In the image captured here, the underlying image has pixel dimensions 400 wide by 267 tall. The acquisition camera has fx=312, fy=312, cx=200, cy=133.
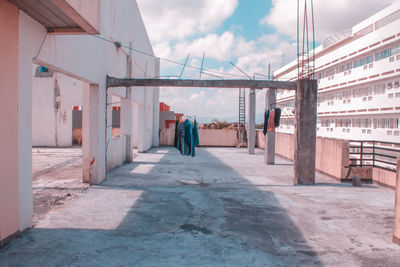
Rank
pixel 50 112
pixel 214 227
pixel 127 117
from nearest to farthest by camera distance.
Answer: pixel 214 227
pixel 127 117
pixel 50 112

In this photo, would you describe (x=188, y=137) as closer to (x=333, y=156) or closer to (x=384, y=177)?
(x=333, y=156)

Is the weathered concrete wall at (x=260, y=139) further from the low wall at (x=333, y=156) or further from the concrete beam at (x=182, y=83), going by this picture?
the concrete beam at (x=182, y=83)

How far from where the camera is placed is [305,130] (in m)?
10.1

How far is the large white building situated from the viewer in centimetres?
2217

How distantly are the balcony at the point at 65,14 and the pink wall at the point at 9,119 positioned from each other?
32 cm

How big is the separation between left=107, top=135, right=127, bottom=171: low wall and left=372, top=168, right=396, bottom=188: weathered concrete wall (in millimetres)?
9313

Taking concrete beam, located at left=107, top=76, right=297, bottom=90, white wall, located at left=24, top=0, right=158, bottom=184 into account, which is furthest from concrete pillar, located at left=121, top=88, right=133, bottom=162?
concrete beam, located at left=107, top=76, right=297, bottom=90

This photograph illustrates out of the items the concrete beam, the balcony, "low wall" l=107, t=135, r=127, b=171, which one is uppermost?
the balcony

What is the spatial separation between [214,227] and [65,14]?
177 inches

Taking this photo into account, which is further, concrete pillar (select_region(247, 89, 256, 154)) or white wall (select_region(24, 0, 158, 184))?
concrete pillar (select_region(247, 89, 256, 154))

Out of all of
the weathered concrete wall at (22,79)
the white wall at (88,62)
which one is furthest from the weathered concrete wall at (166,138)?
the weathered concrete wall at (22,79)

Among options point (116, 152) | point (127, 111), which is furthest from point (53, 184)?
point (127, 111)

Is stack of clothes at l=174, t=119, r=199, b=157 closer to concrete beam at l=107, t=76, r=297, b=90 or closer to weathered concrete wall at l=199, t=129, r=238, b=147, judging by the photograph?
concrete beam at l=107, t=76, r=297, b=90

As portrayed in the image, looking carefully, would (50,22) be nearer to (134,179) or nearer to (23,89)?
(23,89)
